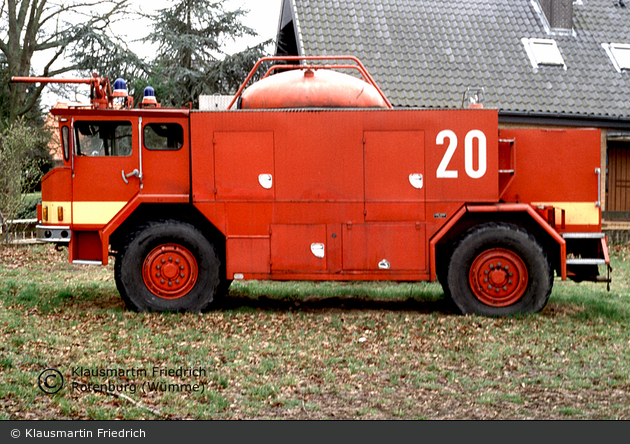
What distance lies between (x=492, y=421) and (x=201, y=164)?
5308 mm

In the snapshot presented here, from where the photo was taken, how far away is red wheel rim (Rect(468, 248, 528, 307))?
8.98 m

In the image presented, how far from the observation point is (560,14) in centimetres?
2033

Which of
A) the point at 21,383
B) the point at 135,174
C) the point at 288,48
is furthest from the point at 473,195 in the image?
the point at 288,48

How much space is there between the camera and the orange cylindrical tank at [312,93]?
9445mm

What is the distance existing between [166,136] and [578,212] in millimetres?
5299

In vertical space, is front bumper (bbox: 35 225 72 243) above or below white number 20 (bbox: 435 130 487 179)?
below

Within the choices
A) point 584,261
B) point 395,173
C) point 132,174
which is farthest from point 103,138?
point 584,261

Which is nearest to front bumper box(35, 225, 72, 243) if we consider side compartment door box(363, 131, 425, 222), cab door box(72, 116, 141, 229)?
cab door box(72, 116, 141, 229)

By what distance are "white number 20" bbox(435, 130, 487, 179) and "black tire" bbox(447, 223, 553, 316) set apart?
70 centimetres

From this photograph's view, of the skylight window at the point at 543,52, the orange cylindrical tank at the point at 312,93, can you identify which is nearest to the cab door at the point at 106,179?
the orange cylindrical tank at the point at 312,93

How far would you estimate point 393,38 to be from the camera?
19.0 metres

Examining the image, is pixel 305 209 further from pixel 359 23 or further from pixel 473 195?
pixel 359 23

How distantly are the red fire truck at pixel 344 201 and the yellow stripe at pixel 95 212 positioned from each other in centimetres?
2

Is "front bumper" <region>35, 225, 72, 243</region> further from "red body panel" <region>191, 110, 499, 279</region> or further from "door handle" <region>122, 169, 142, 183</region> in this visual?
"red body panel" <region>191, 110, 499, 279</region>
